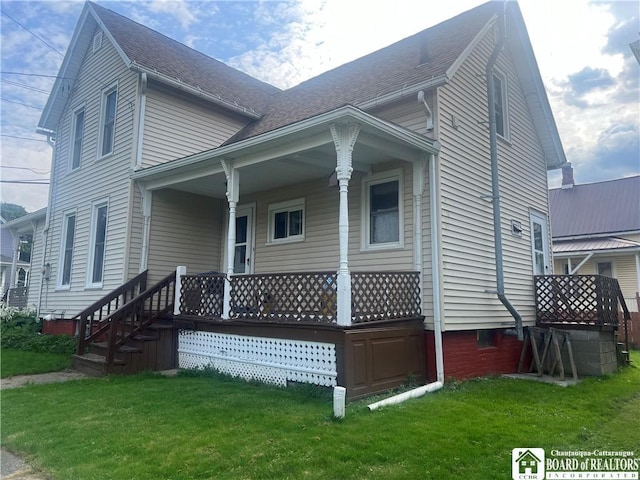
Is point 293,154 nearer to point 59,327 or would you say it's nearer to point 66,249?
point 66,249

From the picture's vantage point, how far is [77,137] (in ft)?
45.9

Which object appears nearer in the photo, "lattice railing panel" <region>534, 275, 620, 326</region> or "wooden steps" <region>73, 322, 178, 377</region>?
"wooden steps" <region>73, 322, 178, 377</region>

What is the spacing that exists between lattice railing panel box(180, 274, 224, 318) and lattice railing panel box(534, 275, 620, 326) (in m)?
7.35

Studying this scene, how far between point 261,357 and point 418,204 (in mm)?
3774

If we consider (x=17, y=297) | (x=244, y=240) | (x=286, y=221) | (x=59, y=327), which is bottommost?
(x=59, y=327)

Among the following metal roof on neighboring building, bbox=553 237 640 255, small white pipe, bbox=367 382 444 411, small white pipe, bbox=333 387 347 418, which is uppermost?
metal roof on neighboring building, bbox=553 237 640 255

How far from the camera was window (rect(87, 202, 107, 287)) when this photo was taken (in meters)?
11.9

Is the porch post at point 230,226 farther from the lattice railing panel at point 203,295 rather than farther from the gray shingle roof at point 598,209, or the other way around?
the gray shingle roof at point 598,209

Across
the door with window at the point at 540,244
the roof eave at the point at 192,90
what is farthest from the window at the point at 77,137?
the door with window at the point at 540,244

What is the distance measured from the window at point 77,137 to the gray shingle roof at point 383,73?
490 centimetres

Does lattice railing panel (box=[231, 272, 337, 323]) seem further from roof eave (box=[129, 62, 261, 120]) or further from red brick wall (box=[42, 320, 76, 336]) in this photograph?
red brick wall (box=[42, 320, 76, 336])

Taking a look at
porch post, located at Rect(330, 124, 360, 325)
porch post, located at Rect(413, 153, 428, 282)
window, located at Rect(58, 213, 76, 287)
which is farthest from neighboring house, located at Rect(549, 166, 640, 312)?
window, located at Rect(58, 213, 76, 287)

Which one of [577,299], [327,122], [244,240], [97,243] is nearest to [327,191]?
[244,240]

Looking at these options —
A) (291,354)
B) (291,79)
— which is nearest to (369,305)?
(291,354)
